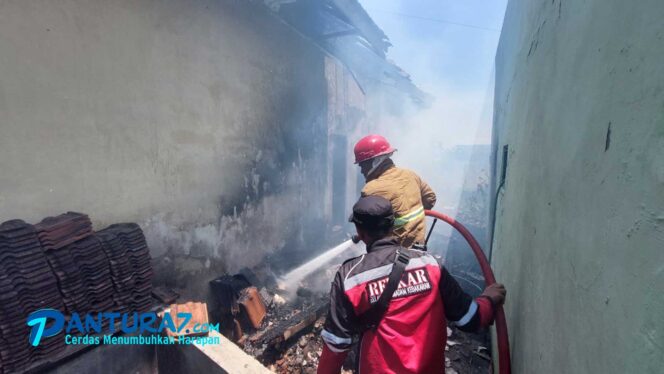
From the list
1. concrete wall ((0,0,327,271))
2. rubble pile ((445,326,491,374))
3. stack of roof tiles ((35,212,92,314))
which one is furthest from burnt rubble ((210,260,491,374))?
stack of roof tiles ((35,212,92,314))

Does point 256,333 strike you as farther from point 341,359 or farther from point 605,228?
point 605,228

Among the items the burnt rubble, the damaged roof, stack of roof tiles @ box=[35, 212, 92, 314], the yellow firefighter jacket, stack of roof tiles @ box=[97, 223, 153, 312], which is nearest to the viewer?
stack of roof tiles @ box=[35, 212, 92, 314]

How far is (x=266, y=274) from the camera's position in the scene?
252 inches

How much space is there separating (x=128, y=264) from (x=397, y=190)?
10.9 ft

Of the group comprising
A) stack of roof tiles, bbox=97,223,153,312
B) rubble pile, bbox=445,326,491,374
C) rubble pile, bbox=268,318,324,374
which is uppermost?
stack of roof tiles, bbox=97,223,153,312

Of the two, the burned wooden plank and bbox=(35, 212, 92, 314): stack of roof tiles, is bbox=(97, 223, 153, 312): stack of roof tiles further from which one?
the burned wooden plank

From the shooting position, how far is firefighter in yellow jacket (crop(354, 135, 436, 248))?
3248 millimetres

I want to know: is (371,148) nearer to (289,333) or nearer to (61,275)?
(289,333)

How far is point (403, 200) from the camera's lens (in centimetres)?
325

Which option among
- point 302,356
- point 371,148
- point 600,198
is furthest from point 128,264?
point 600,198

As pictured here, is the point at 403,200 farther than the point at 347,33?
No

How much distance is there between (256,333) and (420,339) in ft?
12.3

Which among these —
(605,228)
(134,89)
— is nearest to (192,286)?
(134,89)

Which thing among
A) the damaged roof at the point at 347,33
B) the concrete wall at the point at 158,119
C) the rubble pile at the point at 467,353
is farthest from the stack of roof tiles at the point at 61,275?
the damaged roof at the point at 347,33
